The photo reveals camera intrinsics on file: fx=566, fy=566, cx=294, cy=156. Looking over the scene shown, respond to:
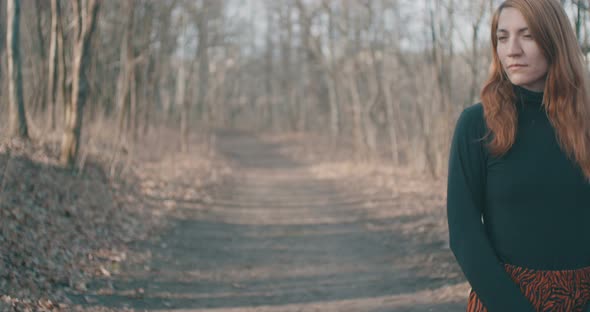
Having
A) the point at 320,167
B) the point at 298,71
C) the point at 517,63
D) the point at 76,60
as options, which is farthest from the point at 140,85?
the point at 298,71

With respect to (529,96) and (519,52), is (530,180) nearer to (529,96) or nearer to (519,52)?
(529,96)

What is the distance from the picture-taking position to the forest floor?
19.6 feet

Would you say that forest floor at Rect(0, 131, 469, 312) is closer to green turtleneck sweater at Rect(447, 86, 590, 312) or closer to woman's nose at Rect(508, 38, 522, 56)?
green turtleneck sweater at Rect(447, 86, 590, 312)

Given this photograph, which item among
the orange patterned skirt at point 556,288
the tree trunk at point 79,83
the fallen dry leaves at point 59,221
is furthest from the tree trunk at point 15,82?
the orange patterned skirt at point 556,288

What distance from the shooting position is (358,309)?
5.84 meters

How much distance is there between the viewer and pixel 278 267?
7.67 m

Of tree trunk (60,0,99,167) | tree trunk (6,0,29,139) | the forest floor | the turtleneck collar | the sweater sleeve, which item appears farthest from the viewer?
tree trunk (60,0,99,167)

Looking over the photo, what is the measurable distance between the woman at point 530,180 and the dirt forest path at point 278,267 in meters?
4.01

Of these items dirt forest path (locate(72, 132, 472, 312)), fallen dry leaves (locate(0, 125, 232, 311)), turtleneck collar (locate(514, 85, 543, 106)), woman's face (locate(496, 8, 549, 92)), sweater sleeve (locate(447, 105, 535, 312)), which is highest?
woman's face (locate(496, 8, 549, 92))

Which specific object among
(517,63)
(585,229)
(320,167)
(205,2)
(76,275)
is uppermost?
(205,2)

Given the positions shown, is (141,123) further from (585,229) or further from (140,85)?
(585,229)

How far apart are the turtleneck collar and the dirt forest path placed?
4.15 metres

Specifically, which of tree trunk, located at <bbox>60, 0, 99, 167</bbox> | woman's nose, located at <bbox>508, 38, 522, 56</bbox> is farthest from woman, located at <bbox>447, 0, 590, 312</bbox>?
tree trunk, located at <bbox>60, 0, 99, 167</bbox>

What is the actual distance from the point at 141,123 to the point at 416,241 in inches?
717
